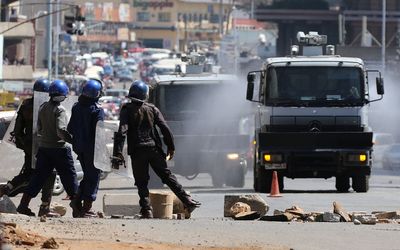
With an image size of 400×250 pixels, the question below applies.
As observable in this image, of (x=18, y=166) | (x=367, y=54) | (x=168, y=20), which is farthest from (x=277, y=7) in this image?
(x=18, y=166)

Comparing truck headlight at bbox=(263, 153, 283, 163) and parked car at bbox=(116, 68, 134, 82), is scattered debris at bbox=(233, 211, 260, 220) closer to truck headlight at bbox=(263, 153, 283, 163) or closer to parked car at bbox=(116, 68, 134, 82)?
truck headlight at bbox=(263, 153, 283, 163)

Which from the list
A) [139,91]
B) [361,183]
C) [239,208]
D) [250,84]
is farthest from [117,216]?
[361,183]

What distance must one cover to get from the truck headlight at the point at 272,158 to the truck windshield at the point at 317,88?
955mm

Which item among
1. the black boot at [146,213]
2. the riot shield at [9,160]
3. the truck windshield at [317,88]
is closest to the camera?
the black boot at [146,213]

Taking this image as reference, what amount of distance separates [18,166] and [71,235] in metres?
8.75

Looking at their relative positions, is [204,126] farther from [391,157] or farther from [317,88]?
[391,157]

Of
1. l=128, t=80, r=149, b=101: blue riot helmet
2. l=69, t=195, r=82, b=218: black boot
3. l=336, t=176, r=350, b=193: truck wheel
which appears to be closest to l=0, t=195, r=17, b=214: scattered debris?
l=69, t=195, r=82, b=218: black boot

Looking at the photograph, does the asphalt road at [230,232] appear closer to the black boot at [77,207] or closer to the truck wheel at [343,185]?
the black boot at [77,207]

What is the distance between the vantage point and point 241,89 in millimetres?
31625

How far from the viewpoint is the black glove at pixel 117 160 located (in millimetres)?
16547

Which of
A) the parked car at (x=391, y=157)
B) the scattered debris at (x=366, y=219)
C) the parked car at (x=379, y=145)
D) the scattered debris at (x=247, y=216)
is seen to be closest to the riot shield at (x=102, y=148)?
the scattered debris at (x=247, y=216)

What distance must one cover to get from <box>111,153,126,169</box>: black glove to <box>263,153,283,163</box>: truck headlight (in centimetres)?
837

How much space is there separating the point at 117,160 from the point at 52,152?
1147mm

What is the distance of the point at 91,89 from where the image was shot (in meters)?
16.8
